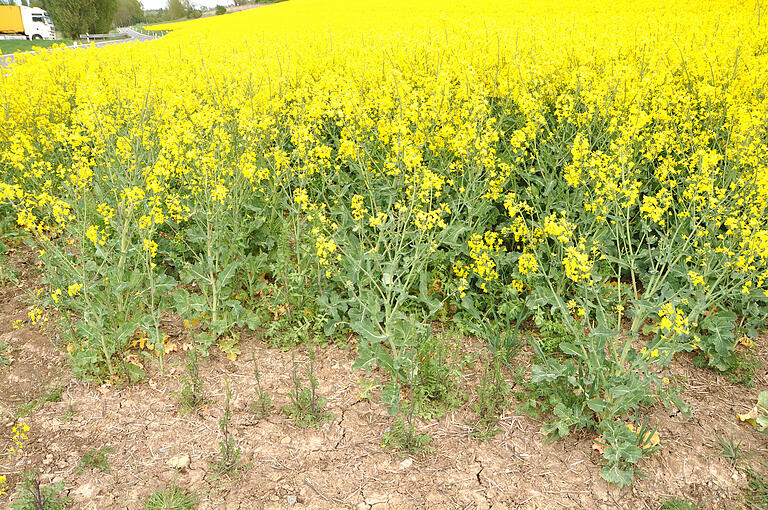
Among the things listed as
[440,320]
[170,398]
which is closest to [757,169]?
[440,320]

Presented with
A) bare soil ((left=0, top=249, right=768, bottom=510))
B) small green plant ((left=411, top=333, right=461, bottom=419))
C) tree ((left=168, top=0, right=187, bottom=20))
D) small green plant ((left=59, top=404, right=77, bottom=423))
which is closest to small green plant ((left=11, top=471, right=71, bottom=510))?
bare soil ((left=0, top=249, right=768, bottom=510))

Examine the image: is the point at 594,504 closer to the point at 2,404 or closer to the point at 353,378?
the point at 353,378

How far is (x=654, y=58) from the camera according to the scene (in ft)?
20.7

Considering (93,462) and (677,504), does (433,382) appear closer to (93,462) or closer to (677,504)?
(677,504)

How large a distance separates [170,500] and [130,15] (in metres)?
87.8

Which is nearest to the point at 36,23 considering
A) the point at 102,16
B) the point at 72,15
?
the point at 72,15

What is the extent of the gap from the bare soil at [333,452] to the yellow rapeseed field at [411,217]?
255 mm

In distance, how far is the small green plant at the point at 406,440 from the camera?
2.83m

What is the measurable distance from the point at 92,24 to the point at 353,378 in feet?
173

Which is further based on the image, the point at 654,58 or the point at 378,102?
the point at 654,58

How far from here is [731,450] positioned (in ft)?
9.31

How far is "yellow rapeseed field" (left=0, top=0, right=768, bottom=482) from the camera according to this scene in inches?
126

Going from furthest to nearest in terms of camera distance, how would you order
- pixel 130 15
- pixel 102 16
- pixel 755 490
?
pixel 130 15 < pixel 102 16 < pixel 755 490

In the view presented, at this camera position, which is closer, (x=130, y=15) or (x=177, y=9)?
(x=177, y=9)
